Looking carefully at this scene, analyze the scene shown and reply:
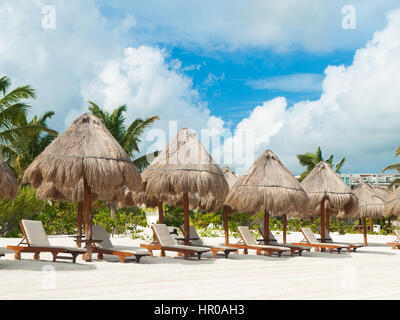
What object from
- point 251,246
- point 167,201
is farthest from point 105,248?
point 167,201

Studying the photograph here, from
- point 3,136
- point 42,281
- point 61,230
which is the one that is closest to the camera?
point 42,281

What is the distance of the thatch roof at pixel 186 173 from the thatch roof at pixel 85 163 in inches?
63.2

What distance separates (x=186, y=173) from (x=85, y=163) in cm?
281

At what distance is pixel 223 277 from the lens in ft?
26.2

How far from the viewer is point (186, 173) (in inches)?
469

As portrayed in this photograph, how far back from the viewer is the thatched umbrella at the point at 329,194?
1653 cm

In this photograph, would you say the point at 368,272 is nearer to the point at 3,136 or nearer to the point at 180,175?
the point at 180,175

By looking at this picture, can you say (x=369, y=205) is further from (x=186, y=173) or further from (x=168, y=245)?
(x=168, y=245)

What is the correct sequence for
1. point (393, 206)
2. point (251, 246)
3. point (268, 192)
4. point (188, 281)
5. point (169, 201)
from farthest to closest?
point (393, 206) < point (169, 201) < point (268, 192) < point (251, 246) < point (188, 281)

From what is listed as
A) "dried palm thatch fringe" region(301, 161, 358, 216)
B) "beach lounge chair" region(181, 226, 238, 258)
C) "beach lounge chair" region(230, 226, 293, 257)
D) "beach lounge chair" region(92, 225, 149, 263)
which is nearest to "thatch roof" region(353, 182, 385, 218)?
"dried palm thatch fringe" region(301, 161, 358, 216)

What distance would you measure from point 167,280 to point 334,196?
1027 centimetres

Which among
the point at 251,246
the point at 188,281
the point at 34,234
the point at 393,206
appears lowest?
the point at 188,281
